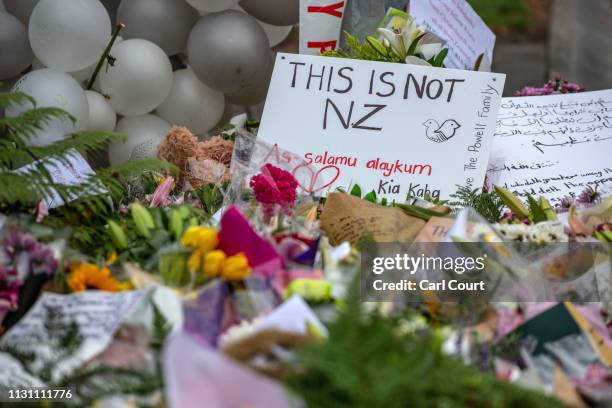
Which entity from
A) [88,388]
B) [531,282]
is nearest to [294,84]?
[531,282]

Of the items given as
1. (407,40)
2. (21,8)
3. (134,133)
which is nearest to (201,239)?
(407,40)

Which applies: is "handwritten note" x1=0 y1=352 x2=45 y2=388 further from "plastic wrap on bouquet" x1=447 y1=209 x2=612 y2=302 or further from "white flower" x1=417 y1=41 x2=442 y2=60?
"white flower" x1=417 y1=41 x2=442 y2=60

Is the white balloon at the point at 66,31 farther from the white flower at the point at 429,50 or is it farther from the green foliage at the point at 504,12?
the green foliage at the point at 504,12

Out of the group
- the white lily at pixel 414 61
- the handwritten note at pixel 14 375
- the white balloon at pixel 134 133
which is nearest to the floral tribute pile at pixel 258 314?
the handwritten note at pixel 14 375

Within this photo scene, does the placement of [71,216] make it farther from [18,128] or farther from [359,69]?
[359,69]

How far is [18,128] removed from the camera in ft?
5.54

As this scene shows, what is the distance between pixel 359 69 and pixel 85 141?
87cm

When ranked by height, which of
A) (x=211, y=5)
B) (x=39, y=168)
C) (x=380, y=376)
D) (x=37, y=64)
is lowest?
(x=380, y=376)

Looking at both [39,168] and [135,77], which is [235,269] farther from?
[135,77]

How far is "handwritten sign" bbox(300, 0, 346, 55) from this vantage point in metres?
2.74

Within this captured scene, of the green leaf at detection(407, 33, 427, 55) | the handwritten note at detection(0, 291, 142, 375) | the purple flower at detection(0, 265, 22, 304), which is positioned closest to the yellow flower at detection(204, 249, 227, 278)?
the handwritten note at detection(0, 291, 142, 375)

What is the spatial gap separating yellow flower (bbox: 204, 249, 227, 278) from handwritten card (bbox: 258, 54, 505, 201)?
2.79 feet

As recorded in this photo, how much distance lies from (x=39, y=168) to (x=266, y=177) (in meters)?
0.53

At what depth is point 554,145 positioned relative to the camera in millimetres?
2402
